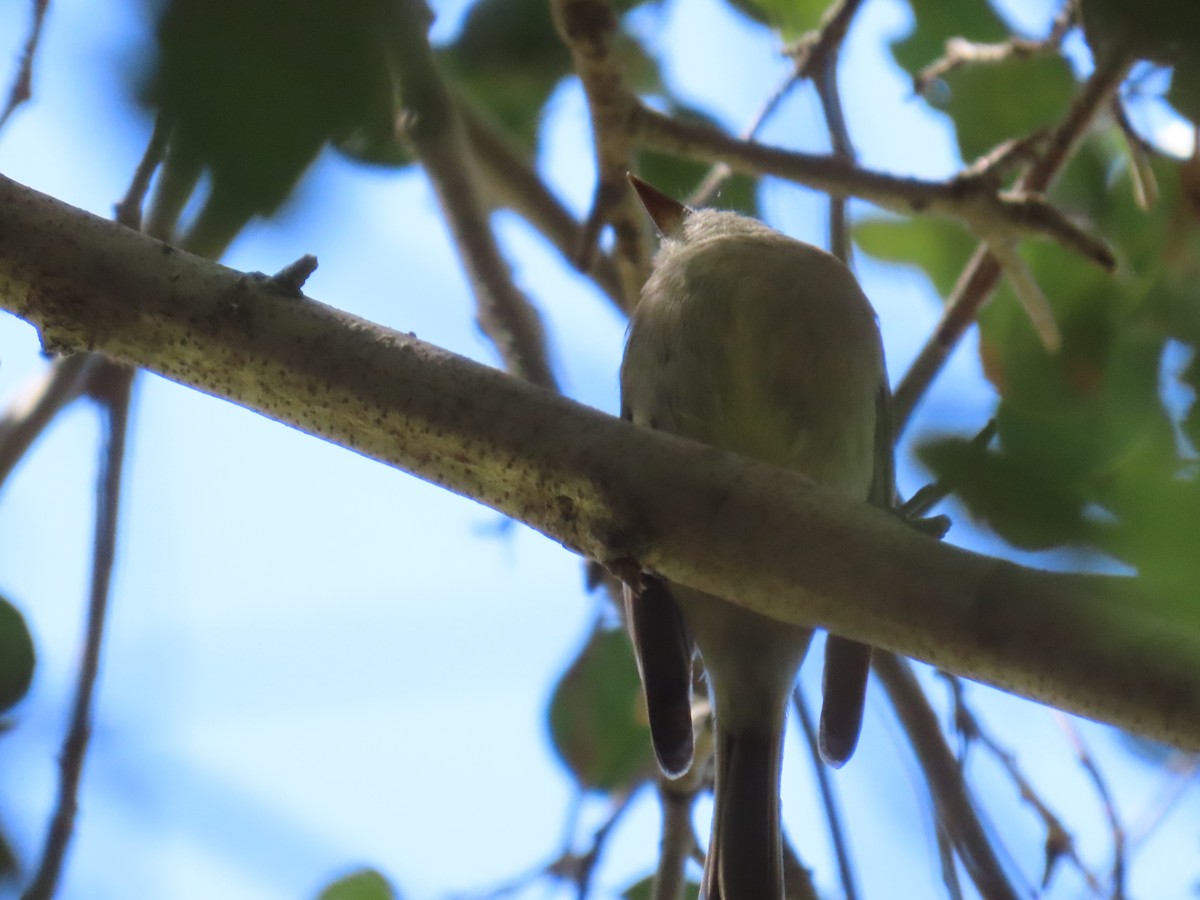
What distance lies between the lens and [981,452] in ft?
2.59

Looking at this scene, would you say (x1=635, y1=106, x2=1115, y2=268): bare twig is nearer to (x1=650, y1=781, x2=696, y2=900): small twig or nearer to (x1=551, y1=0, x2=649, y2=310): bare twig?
(x1=551, y1=0, x2=649, y2=310): bare twig

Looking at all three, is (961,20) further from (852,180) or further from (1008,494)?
(1008,494)

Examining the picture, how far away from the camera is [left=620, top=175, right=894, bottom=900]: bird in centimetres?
275

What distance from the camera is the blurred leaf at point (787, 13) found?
3.38 metres

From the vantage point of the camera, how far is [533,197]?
4.09m

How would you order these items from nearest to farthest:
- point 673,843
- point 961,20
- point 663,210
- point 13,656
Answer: point 13,656 < point 961,20 < point 673,843 < point 663,210

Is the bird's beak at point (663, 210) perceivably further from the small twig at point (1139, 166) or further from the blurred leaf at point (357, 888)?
the blurred leaf at point (357, 888)

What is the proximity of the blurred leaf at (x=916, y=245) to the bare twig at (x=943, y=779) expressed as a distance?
110cm

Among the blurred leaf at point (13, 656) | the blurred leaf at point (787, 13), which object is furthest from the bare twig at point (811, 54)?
the blurred leaf at point (13, 656)

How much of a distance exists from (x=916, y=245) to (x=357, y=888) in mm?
2310

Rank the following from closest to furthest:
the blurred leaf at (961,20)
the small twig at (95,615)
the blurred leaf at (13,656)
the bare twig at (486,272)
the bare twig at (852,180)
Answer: the blurred leaf at (13,656), the blurred leaf at (961,20), the small twig at (95,615), the bare twig at (852,180), the bare twig at (486,272)

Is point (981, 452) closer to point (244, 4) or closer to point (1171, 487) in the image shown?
point (1171, 487)

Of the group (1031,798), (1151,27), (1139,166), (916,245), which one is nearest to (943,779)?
(1031,798)

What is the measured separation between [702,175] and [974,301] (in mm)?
1149
